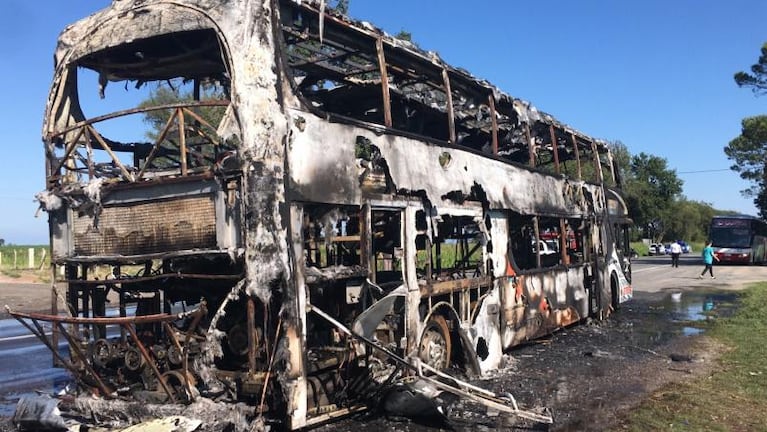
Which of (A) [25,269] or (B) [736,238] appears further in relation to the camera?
(B) [736,238]

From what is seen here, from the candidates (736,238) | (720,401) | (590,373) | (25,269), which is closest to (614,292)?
(590,373)

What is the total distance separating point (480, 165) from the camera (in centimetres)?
875

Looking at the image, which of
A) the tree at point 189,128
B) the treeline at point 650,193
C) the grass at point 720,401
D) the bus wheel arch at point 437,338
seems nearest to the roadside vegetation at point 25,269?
the tree at point 189,128

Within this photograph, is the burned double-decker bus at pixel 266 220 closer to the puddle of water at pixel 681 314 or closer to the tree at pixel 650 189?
the puddle of water at pixel 681 314

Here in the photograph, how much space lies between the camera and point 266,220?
5.35 meters

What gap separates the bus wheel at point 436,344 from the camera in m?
7.39

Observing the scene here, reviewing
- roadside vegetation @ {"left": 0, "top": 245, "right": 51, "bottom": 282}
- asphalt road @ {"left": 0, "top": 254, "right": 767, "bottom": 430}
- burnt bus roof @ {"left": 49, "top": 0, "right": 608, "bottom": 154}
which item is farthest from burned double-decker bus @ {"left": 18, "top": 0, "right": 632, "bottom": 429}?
roadside vegetation @ {"left": 0, "top": 245, "right": 51, "bottom": 282}

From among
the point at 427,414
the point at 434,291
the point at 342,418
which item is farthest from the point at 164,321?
the point at 434,291

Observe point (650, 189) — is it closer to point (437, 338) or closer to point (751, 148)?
point (751, 148)

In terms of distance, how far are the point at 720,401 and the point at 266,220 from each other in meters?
5.14

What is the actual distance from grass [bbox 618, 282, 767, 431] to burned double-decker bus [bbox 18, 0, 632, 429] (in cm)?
160

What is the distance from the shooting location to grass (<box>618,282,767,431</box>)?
580 centimetres

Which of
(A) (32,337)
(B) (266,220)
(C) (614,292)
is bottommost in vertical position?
(A) (32,337)

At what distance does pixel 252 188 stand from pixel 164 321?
1364mm
